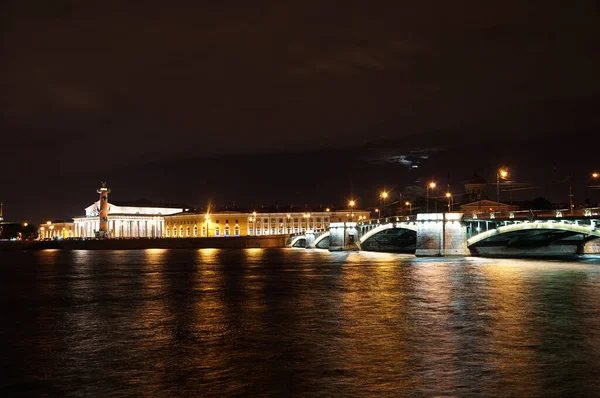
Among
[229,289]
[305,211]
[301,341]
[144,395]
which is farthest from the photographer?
[305,211]

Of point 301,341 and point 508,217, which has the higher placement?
point 508,217

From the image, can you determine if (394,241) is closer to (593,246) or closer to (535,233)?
(593,246)

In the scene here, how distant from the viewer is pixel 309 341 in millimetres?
19719

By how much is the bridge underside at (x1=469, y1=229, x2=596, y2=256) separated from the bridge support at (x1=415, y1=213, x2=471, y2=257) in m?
4.37

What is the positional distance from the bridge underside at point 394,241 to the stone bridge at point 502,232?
2.14 feet

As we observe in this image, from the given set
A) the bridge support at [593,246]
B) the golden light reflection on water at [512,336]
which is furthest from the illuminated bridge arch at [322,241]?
the golden light reflection on water at [512,336]

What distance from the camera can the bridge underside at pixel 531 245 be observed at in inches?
2931

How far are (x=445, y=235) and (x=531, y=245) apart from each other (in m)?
13.7

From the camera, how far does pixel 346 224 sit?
102562 mm

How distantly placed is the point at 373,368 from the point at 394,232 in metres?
75.9

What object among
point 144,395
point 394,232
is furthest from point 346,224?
point 144,395

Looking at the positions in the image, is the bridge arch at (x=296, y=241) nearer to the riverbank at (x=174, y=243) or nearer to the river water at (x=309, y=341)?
the riverbank at (x=174, y=243)

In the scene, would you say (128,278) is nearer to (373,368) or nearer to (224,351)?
(224,351)

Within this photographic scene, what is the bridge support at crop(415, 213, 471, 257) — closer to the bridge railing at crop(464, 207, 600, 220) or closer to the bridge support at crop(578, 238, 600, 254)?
the bridge railing at crop(464, 207, 600, 220)
